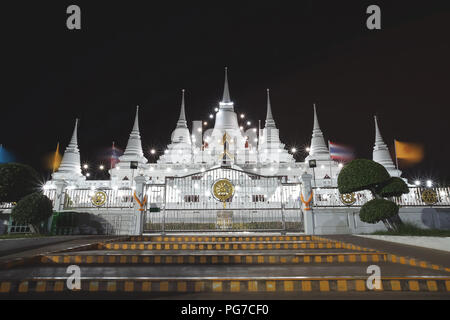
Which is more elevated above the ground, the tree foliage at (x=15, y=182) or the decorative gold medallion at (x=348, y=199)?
the tree foliage at (x=15, y=182)

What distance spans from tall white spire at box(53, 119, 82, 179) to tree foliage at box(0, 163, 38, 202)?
2556 cm

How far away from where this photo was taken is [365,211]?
405 inches

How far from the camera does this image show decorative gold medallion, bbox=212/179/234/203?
1214 cm

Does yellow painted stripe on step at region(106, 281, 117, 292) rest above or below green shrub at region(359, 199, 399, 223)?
Answer: below

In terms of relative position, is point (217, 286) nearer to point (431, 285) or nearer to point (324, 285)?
point (324, 285)

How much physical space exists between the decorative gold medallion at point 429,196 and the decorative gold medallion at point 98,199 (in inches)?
603

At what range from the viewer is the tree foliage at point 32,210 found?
1068 centimetres

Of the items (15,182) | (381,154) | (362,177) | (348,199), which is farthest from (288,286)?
(381,154)

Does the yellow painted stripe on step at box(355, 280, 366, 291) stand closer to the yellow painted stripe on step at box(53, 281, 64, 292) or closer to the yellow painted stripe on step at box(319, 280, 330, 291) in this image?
the yellow painted stripe on step at box(319, 280, 330, 291)

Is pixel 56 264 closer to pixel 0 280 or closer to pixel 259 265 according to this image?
pixel 0 280

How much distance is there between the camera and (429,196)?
1201 centimetres

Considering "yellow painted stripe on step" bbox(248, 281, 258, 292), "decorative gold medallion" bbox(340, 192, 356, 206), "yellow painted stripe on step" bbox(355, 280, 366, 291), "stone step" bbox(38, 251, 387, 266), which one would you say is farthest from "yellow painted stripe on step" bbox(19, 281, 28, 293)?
"decorative gold medallion" bbox(340, 192, 356, 206)

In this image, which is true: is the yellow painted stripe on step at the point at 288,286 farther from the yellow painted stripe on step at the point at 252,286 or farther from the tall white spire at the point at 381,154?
the tall white spire at the point at 381,154

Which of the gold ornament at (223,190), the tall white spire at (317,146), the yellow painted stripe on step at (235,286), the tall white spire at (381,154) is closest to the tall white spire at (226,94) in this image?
the tall white spire at (317,146)
